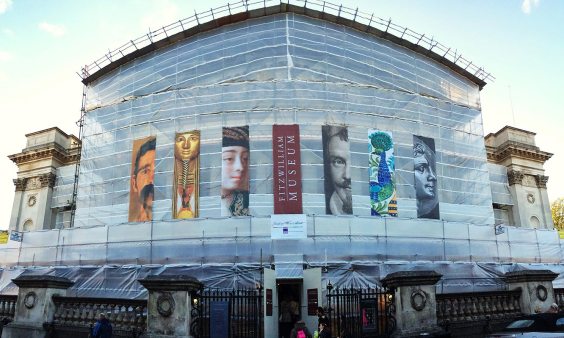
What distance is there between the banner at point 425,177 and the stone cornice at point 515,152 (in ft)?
47.4

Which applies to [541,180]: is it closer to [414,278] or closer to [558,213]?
[558,213]

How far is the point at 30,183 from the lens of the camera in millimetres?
37125

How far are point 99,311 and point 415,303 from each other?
291 inches

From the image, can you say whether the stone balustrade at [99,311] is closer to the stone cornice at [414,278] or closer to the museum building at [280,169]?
the stone cornice at [414,278]

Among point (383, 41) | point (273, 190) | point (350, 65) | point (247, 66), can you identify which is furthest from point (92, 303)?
point (383, 41)

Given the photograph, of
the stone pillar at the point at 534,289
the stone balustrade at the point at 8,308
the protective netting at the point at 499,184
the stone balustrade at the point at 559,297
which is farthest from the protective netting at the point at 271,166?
the stone pillar at the point at 534,289

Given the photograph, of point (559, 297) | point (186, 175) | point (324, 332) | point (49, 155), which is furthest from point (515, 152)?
point (49, 155)

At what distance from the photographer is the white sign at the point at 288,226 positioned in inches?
866

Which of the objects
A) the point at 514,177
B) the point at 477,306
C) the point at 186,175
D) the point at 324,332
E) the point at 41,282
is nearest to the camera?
the point at 324,332

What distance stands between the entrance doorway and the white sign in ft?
6.72

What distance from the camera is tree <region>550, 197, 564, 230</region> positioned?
203 ft

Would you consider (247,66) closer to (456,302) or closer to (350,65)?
(350,65)

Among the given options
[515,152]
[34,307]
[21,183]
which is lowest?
[34,307]

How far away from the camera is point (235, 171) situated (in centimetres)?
2434
